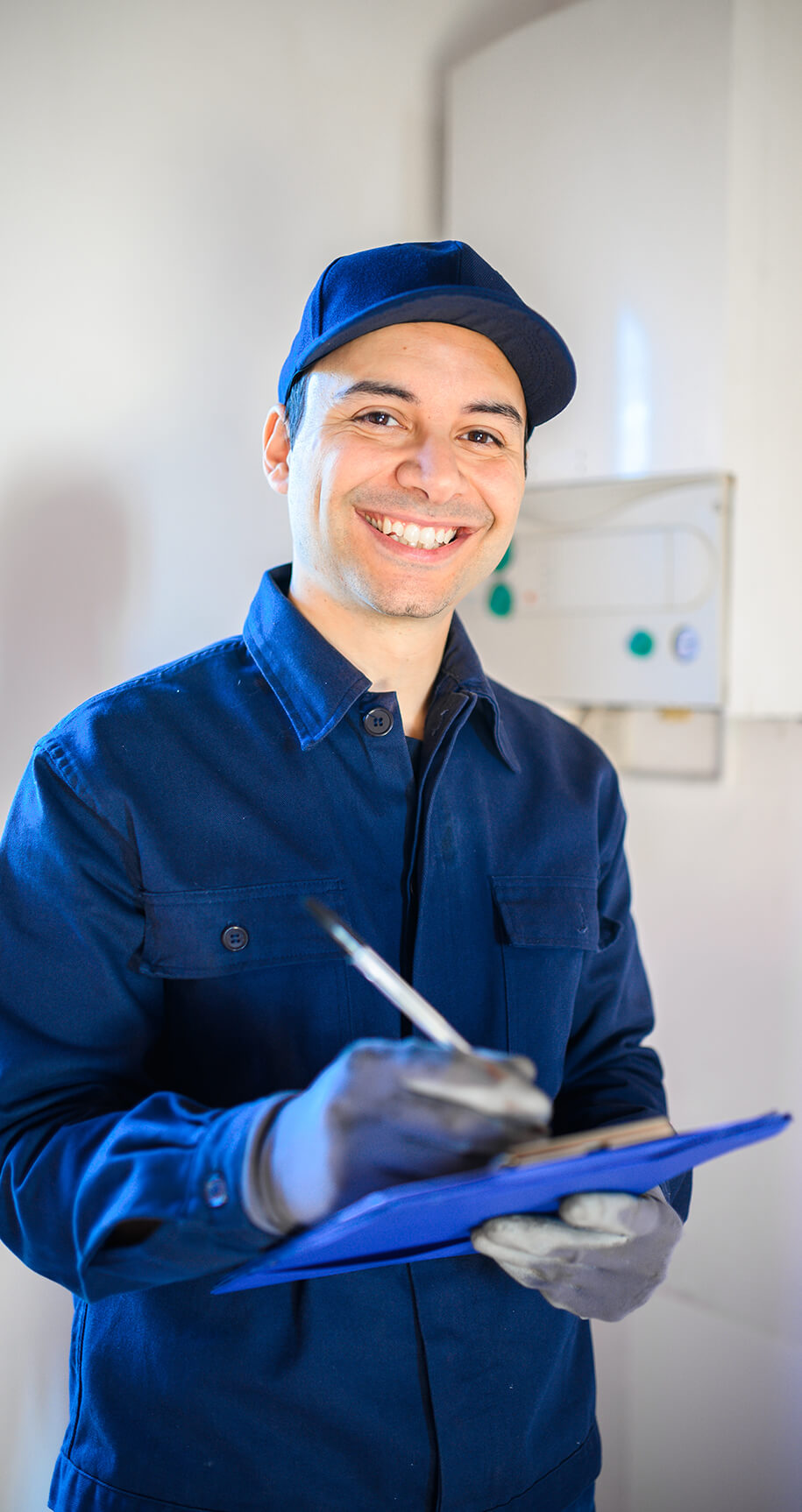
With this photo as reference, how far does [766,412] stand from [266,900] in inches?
39.9

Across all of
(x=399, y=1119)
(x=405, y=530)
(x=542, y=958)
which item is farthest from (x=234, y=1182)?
(x=405, y=530)

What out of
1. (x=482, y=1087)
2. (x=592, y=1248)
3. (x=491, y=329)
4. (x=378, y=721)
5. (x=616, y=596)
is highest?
(x=491, y=329)

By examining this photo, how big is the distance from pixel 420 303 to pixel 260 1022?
609 mm

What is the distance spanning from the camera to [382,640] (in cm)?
107

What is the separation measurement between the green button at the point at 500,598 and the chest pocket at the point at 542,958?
2.46ft

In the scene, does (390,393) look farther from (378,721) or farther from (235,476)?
(235,476)

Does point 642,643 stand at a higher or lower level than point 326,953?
higher

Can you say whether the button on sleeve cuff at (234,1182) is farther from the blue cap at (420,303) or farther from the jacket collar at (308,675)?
the blue cap at (420,303)

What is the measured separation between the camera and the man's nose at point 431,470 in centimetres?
101

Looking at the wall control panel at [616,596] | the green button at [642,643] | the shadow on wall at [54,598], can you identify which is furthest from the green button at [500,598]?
the shadow on wall at [54,598]

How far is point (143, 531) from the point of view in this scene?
1.40 metres

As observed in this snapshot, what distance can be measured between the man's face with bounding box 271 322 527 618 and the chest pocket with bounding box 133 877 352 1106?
0.28 m

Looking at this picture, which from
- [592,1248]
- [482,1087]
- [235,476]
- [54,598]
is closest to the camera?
[482,1087]

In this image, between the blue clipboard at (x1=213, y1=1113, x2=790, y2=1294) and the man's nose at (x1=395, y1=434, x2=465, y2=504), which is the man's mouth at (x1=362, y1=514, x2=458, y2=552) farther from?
the blue clipboard at (x1=213, y1=1113, x2=790, y2=1294)
